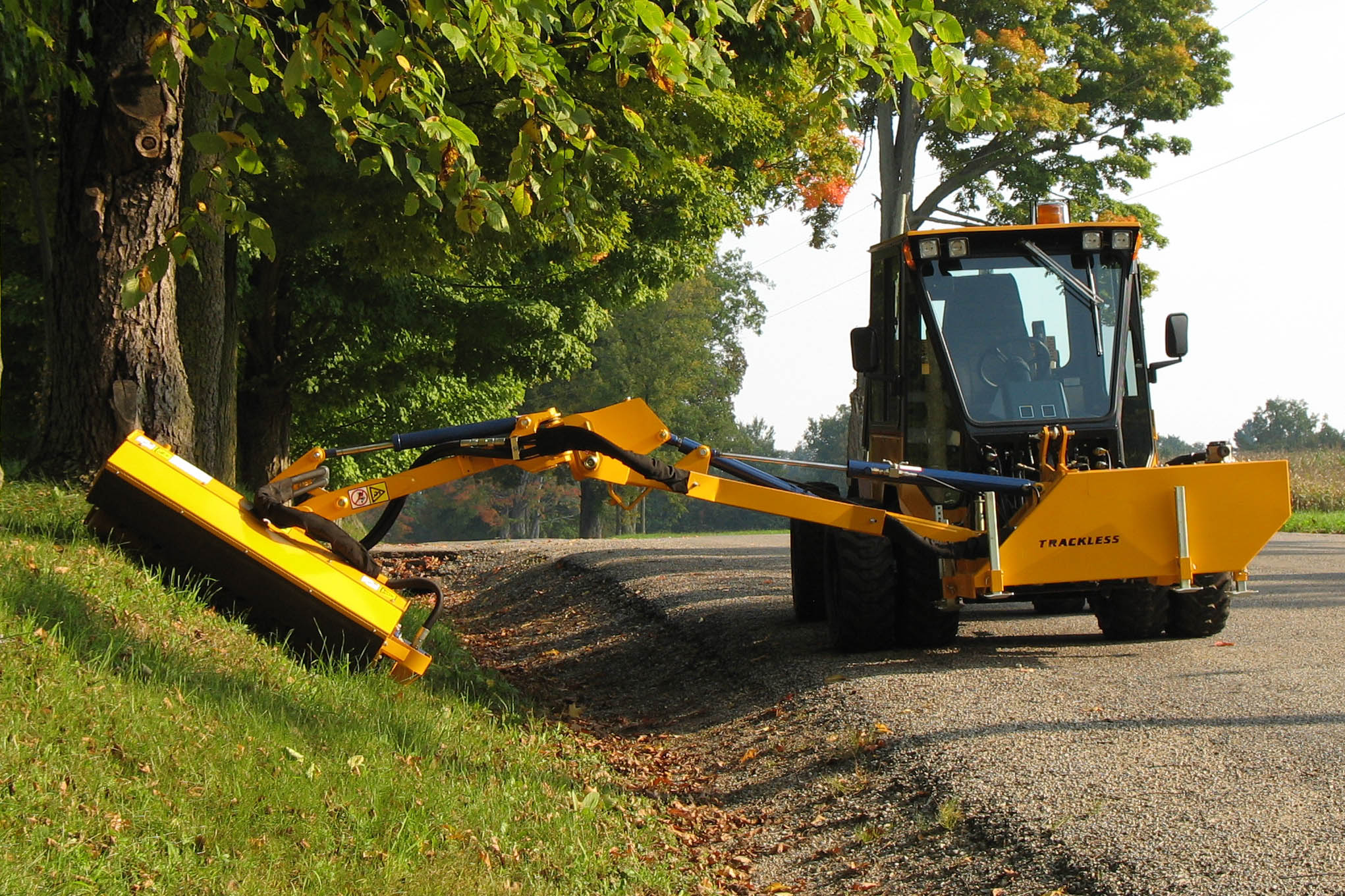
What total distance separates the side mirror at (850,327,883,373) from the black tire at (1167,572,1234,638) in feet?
8.29

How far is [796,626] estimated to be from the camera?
10273 millimetres

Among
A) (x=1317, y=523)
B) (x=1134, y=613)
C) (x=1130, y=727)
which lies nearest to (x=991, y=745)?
(x=1130, y=727)

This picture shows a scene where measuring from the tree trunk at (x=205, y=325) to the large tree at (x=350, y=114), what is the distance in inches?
1.1

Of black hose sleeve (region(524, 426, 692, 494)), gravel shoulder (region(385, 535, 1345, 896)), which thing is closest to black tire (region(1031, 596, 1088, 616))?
gravel shoulder (region(385, 535, 1345, 896))

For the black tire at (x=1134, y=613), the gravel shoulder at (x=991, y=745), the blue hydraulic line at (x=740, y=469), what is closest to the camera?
the gravel shoulder at (x=991, y=745)

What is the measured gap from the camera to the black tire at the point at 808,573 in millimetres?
10258

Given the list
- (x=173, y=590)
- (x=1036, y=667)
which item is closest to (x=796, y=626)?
(x=1036, y=667)

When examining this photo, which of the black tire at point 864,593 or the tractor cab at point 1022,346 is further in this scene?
the tractor cab at point 1022,346

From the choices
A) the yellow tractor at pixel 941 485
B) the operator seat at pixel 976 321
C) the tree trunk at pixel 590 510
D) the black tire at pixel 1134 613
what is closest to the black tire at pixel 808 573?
the yellow tractor at pixel 941 485

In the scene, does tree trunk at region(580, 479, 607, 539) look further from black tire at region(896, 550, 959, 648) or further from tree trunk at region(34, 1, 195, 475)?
black tire at region(896, 550, 959, 648)

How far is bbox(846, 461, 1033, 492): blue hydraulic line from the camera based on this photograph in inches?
306

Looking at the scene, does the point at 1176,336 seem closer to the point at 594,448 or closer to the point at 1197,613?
the point at 1197,613

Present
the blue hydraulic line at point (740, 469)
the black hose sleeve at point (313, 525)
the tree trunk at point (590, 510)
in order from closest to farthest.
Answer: the black hose sleeve at point (313, 525)
the blue hydraulic line at point (740, 469)
the tree trunk at point (590, 510)

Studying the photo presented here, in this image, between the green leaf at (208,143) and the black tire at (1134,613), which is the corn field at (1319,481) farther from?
the green leaf at (208,143)
